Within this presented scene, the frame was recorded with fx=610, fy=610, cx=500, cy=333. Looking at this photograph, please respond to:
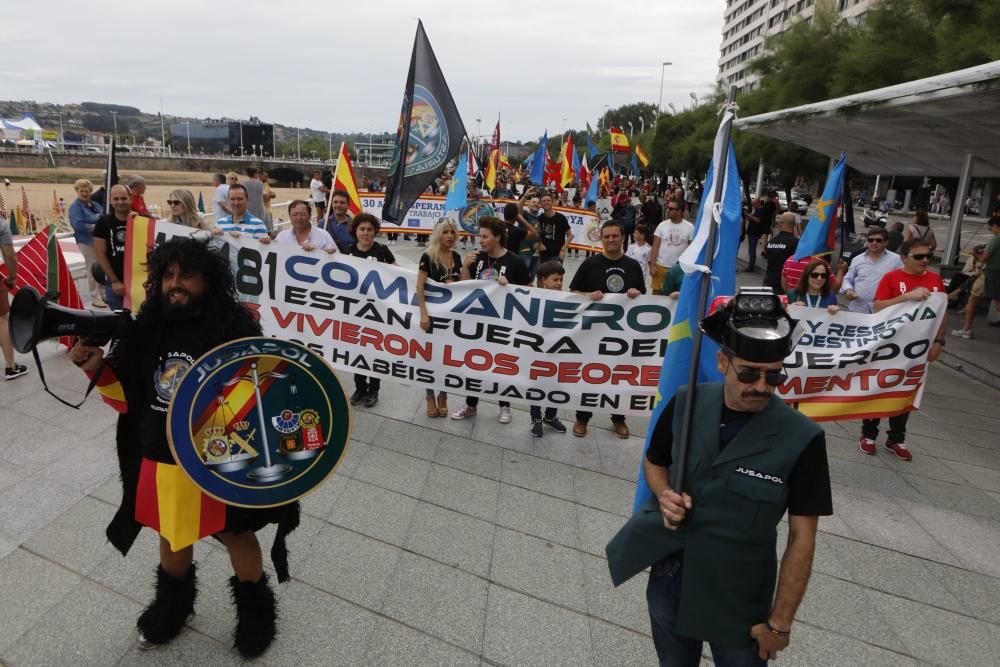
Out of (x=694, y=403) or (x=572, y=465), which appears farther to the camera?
(x=572, y=465)

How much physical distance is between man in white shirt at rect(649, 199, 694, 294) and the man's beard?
22.8ft

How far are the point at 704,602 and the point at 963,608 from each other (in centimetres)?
232

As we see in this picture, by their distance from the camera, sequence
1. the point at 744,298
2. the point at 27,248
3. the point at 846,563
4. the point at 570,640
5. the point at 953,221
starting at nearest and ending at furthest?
the point at 744,298 < the point at 570,640 < the point at 27,248 < the point at 846,563 < the point at 953,221

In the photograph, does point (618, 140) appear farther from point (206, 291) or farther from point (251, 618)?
point (251, 618)

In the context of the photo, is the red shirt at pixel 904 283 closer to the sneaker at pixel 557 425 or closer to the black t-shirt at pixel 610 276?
the black t-shirt at pixel 610 276

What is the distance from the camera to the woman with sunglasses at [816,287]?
5082 mm

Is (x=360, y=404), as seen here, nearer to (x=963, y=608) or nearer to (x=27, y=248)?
(x=27, y=248)

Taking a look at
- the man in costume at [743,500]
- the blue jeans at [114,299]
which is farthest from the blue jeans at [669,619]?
the blue jeans at [114,299]

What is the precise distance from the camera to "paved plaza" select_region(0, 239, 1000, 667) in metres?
2.69

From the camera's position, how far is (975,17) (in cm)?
1198

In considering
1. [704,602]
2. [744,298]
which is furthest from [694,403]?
[704,602]

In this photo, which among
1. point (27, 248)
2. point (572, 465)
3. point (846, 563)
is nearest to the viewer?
point (27, 248)

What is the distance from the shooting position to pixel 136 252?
17.7ft

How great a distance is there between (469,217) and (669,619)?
13.5m
